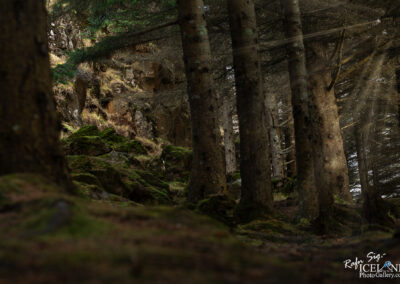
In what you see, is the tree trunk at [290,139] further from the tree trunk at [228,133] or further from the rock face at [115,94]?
the rock face at [115,94]

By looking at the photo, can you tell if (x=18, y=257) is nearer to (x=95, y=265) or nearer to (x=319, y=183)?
(x=95, y=265)

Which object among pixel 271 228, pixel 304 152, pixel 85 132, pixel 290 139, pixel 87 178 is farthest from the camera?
pixel 290 139

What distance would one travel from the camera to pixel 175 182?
12914 millimetres

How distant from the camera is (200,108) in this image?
733 cm

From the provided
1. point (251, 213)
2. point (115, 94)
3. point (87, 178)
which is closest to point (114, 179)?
point (87, 178)

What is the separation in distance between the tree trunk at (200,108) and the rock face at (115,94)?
812 centimetres

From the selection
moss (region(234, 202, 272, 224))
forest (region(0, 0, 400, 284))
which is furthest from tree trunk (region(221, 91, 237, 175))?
moss (region(234, 202, 272, 224))

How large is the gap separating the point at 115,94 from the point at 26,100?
57.7 feet

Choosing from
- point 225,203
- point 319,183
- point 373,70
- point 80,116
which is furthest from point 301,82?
point 80,116

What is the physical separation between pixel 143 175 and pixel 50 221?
754 cm

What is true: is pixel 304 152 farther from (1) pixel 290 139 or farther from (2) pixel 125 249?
(1) pixel 290 139

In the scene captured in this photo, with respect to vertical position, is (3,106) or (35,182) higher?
(3,106)

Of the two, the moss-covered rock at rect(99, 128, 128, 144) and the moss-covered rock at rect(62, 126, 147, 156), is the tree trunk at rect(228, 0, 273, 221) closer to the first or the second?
the moss-covered rock at rect(62, 126, 147, 156)

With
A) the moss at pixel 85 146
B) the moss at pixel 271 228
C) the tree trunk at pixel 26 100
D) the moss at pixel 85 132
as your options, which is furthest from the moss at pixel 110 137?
the tree trunk at pixel 26 100
